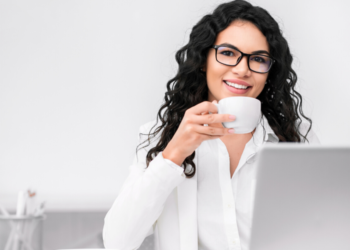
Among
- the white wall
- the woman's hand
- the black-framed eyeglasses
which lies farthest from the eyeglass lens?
the white wall

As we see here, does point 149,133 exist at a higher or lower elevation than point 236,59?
lower

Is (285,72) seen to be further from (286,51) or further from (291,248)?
(291,248)

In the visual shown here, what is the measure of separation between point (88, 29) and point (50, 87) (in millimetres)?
378

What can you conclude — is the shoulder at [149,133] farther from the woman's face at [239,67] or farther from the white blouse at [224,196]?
the woman's face at [239,67]

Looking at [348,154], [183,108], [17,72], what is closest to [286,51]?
[183,108]

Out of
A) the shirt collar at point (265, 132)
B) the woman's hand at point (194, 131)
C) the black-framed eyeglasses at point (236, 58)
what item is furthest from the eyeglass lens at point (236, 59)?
the woman's hand at point (194, 131)

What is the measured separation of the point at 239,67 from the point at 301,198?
2.28 feet

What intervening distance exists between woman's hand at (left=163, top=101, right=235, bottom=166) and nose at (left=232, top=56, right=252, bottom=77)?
0.30 m

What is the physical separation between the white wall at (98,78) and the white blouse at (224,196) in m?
0.66

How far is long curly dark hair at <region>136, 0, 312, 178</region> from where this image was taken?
4.01 feet

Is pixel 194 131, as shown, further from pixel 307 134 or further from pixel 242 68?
pixel 307 134

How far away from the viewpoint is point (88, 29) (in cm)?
179

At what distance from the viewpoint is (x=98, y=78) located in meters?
1.80

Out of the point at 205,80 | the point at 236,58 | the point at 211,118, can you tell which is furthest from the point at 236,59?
the point at 211,118
